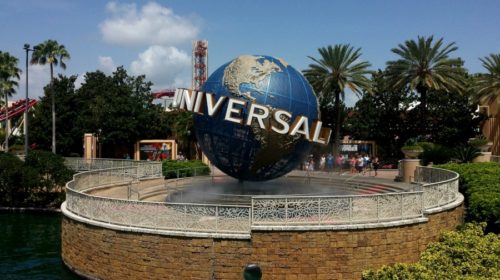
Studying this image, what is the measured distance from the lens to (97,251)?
14.6 m

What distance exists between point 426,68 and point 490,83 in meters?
5.74

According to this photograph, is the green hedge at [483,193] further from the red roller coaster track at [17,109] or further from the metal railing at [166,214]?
the red roller coaster track at [17,109]

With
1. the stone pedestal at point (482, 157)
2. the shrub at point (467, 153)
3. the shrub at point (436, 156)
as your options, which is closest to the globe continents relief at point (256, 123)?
the shrub at point (467, 153)

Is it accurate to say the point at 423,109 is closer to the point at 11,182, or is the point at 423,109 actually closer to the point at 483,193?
the point at 483,193

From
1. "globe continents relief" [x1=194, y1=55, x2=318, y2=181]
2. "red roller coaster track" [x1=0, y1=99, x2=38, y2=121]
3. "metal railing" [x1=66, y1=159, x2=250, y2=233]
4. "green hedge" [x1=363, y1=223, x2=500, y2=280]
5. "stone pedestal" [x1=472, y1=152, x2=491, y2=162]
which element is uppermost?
"red roller coaster track" [x1=0, y1=99, x2=38, y2=121]

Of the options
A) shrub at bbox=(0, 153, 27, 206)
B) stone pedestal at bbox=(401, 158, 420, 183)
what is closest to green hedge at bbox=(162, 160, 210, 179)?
shrub at bbox=(0, 153, 27, 206)

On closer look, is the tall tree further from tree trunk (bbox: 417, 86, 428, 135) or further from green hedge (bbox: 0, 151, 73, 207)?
green hedge (bbox: 0, 151, 73, 207)

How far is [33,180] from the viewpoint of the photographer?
2933 cm

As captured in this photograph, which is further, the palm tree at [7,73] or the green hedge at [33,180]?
the palm tree at [7,73]

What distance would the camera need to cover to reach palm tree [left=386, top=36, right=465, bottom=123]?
3744cm

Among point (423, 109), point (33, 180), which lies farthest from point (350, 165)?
point (33, 180)

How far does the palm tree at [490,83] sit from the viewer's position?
38.2m

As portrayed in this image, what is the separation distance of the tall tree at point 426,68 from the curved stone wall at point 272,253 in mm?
26337

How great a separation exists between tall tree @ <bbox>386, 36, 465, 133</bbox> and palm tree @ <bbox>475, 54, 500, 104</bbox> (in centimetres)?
181
